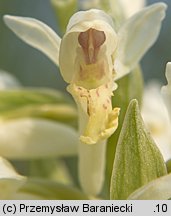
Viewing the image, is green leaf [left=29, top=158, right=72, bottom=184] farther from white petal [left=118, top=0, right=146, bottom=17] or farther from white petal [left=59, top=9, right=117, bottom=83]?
white petal [left=59, top=9, right=117, bottom=83]

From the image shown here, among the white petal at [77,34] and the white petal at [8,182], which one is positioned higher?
the white petal at [77,34]

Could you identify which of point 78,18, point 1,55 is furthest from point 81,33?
point 1,55

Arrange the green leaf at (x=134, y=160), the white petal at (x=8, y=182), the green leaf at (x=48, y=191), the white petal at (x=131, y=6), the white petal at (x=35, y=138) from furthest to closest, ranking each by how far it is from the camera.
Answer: the white petal at (x=131, y=6) → the white petal at (x=35, y=138) → the green leaf at (x=48, y=191) → the white petal at (x=8, y=182) → the green leaf at (x=134, y=160)

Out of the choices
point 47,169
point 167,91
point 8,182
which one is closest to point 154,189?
point 167,91

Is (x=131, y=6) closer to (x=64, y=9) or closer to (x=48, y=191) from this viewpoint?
(x=64, y=9)

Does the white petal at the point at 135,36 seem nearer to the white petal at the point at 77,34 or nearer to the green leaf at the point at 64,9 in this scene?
the white petal at the point at 77,34

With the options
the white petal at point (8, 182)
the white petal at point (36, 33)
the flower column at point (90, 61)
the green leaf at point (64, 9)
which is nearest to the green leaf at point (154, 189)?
Result: the flower column at point (90, 61)

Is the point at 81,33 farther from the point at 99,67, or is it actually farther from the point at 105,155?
the point at 105,155

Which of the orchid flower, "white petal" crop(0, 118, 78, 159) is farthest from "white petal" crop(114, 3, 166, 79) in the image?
"white petal" crop(0, 118, 78, 159)
